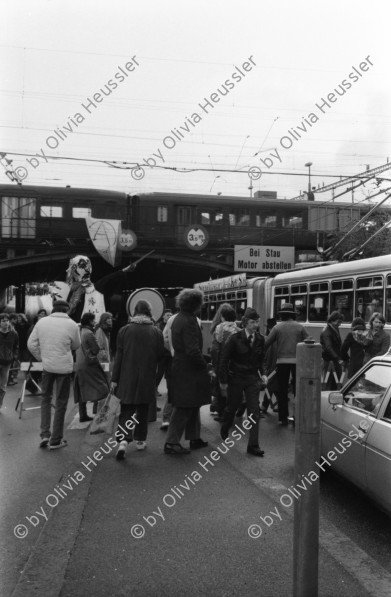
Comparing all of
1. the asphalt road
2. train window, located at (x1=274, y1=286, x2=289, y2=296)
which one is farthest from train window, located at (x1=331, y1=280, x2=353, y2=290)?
the asphalt road

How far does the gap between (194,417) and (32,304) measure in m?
18.0

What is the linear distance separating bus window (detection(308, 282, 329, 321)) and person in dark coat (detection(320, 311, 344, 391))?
3.82 metres

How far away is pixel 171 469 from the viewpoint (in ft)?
19.5

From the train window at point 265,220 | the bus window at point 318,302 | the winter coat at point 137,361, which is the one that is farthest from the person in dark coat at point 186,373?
the train window at point 265,220

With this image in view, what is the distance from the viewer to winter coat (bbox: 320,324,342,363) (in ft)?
32.2

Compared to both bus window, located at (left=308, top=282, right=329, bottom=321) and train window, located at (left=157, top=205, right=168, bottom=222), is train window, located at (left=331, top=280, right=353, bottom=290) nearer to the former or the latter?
bus window, located at (left=308, top=282, right=329, bottom=321)

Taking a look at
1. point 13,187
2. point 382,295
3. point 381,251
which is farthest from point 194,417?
point 381,251

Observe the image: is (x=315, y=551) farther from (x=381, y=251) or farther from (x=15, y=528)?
(x=381, y=251)

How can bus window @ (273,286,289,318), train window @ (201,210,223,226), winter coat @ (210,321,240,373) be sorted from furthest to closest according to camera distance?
train window @ (201,210,223,226), bus window @ (273,286,289,318), winter coat @ (210,321,240,373)


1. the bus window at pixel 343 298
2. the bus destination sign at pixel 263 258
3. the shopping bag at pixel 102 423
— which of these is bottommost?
the shopping bag at pixel 102 423

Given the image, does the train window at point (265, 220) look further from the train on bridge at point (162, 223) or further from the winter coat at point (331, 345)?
the winter coat at point (331, 345)

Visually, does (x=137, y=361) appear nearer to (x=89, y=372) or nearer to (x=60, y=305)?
(x=60, y=305)

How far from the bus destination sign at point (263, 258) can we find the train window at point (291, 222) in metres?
4.03

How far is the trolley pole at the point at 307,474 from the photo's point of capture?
292 cm
